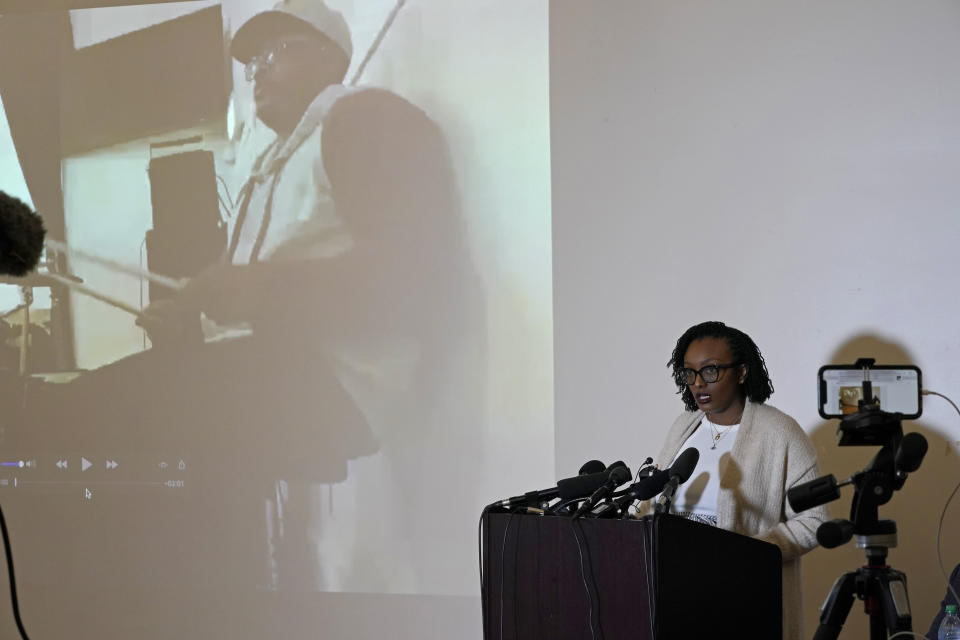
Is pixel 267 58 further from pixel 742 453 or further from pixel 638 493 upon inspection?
pixel 638 493

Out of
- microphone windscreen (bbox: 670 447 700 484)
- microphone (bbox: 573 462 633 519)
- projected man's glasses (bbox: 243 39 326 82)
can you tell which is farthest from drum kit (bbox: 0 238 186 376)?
microphone windscreen (bbox: 670 447 700 484)

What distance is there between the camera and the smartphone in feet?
12.0

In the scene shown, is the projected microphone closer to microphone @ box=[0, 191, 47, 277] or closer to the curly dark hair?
the curly dark hair

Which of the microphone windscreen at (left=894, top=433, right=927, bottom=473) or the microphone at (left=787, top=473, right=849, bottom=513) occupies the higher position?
the microphone windscreen at (left=894, top=433, right=927, bottom=473)

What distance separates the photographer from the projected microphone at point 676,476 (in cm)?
228

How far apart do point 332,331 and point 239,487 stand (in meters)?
0.74

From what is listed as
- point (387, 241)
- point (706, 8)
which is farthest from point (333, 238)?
point (706, 8)

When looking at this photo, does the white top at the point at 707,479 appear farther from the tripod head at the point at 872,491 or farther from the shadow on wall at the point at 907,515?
the shadow on wall at the point at 907,515

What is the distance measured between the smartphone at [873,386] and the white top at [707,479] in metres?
0.92

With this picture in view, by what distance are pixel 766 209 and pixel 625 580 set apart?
6.43 feet

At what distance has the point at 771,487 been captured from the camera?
2787 mm

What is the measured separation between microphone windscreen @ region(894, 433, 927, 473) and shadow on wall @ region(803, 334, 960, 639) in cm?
143

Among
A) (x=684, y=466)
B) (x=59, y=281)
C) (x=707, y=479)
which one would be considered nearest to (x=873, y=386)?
(x=707, y=479)

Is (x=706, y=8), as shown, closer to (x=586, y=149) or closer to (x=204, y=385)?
(x=586, y=149)
